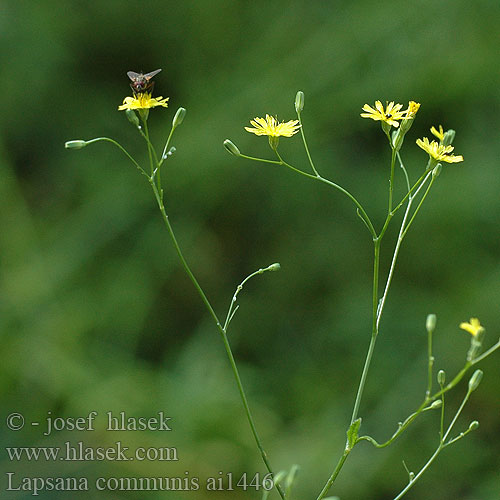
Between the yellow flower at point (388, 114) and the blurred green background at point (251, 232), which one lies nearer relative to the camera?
the yellow flower at point (388, 114)

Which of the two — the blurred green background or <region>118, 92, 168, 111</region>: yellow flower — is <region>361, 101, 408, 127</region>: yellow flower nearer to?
<region>118, 92, 168, 111</region>: yellow flower

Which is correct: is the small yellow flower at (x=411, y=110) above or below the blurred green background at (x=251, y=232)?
above

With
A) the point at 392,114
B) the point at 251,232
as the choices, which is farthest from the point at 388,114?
the point at 251,232

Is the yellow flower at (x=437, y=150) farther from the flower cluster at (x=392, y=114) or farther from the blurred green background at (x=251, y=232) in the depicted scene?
the blurred green background at (x=251, y=232)

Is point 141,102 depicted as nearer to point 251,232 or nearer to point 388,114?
point 388,114

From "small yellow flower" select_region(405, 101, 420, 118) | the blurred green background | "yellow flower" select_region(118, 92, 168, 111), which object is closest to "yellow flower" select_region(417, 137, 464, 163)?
"small yellow flower" select_region(405, 101, 420, 118)

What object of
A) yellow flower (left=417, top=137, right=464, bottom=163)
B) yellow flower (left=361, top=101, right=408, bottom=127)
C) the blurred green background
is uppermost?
yellow flower (left=361, top=101, right=408, bottom=127)

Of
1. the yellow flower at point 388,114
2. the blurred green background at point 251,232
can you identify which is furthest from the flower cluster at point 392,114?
the blurred green background at point 251,232

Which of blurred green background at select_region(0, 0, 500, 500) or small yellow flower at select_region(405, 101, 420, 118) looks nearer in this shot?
small yellow flower at select_region(405, 101, 420, 118)
